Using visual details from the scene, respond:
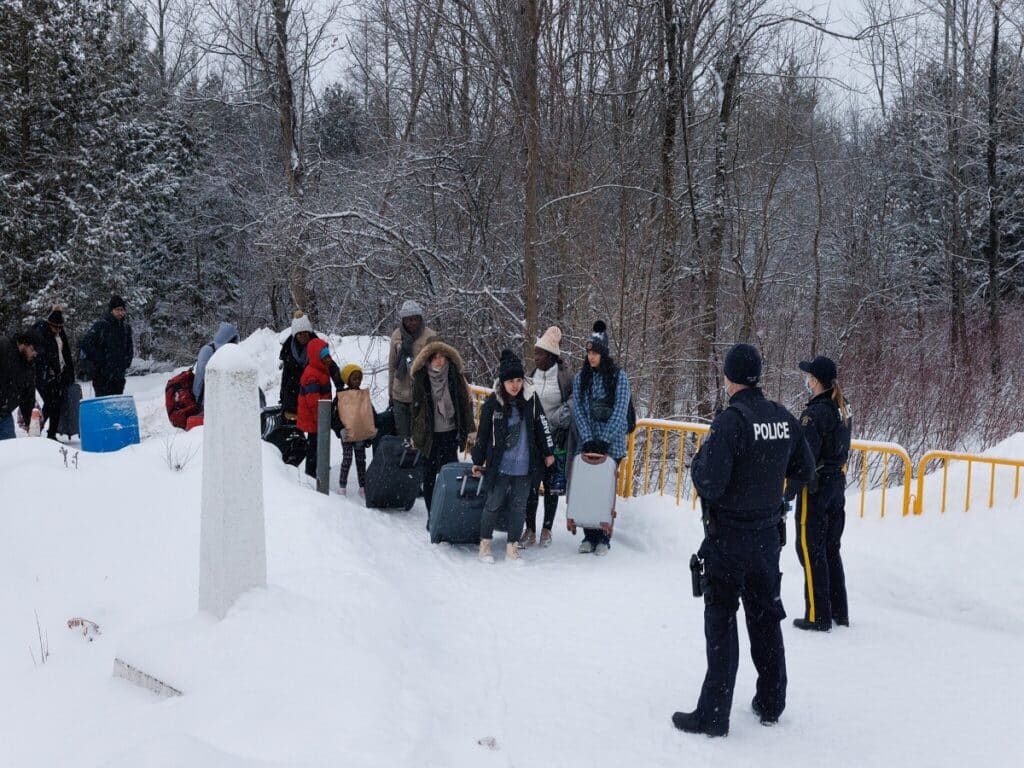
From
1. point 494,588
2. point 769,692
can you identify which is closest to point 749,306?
point 494,588

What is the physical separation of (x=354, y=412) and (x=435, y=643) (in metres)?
3.85

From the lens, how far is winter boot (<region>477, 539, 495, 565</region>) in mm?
7453

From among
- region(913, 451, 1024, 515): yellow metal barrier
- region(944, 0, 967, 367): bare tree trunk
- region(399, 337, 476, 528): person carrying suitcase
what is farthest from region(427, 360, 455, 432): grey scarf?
region(944, 0, 967, 367): bare tree trunk

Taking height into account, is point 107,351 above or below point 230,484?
above

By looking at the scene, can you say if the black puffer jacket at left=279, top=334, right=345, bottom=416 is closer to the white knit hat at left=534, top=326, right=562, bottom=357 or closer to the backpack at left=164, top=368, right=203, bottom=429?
the backpack at left=164, top=368, right=203, bottom=429

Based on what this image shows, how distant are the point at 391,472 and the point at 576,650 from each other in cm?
349

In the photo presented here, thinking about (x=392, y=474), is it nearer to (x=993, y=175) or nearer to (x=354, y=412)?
(x=354, y=412)

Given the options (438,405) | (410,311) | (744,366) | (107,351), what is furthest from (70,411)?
(744,366)

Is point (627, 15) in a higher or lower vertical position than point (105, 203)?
higher

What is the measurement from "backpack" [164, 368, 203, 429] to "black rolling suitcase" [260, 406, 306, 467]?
2.50ft

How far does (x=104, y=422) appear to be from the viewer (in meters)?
9.29

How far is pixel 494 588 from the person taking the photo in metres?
6.78

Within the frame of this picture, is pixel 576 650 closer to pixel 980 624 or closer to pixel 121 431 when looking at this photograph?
pixel 980 624

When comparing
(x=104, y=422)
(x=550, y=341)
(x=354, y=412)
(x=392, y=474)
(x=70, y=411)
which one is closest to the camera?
(x=550, y=341)
